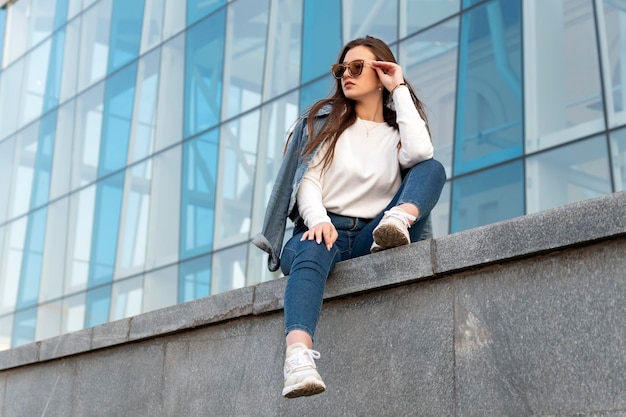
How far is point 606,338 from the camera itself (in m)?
3.30

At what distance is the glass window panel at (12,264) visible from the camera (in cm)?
2239

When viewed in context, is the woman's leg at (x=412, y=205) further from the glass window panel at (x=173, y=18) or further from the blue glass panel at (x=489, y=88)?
the glass window panel at (x=173, y=18)

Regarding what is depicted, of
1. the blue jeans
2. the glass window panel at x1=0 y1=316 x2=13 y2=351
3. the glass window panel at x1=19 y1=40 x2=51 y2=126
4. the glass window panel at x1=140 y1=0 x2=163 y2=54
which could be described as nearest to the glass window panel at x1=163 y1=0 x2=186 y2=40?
the glass window panel at x1=140 y1=0 x2=163 y2=54

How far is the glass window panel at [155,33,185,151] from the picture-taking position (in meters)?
18.0

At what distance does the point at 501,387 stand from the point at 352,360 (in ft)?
2.93

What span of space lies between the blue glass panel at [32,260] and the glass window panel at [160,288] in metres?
4.71

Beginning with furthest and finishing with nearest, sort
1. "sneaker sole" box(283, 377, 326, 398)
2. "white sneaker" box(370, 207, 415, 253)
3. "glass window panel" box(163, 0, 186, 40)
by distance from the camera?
"glass window panel" box(163, 0, 186, 40) < "white sneaker" box(370, 207, 415, 253) < "sneaker sole" box(283, 377, 326, 398)

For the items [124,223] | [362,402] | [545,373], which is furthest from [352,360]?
[124,223]

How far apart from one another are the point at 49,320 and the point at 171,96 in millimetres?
5900

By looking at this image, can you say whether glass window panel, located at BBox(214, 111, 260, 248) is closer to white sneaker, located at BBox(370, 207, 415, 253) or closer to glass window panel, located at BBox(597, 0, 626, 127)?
glass window panel, located at BBox(597, 0, 626, 127)

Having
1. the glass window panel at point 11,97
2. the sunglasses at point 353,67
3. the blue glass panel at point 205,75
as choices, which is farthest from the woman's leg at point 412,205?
the glass window panel at point 11,97

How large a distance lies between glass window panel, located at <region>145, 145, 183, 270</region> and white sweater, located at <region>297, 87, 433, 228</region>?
41.7 feet

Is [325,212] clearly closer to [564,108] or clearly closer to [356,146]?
[356,146]

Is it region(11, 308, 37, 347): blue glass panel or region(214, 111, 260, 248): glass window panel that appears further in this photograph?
region(11, 308, 37, 347): blue glass panel
